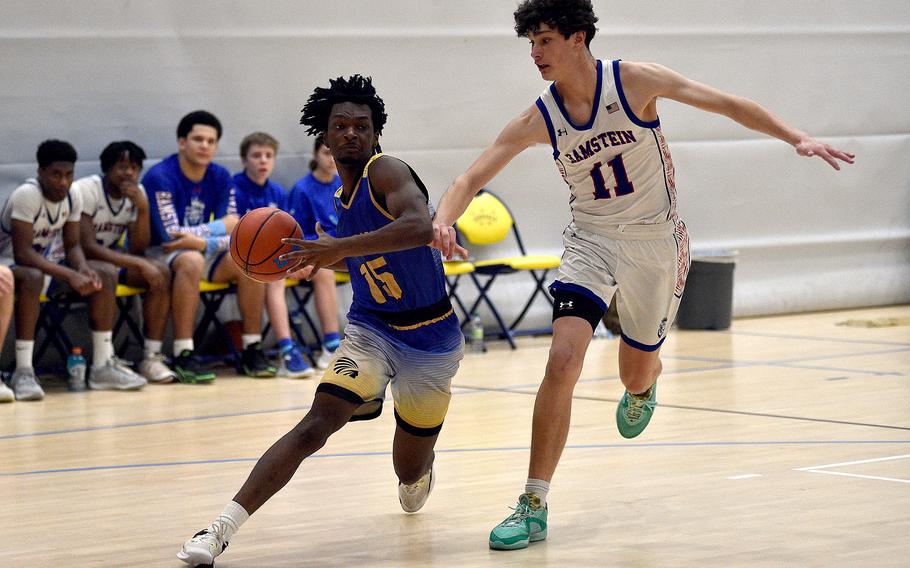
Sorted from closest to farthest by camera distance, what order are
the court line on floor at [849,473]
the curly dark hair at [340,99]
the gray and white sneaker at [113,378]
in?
the curly dark hair at [340,99], the court line on floor at [849,473], the gray and white sneaker at [113,378]

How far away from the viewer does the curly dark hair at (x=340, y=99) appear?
4.25 m

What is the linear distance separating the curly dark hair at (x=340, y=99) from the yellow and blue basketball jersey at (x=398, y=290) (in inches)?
9.5

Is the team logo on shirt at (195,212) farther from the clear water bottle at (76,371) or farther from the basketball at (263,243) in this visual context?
the basketball at (263,243)

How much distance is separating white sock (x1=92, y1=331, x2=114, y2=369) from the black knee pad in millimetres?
4620

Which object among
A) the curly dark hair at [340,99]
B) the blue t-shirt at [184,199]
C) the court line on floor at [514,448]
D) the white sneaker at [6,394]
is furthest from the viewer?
the blue t-shirt at [184,199]

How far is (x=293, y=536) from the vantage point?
4285 millimetres

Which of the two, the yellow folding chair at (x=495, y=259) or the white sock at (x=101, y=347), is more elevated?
the yellow folding chair at (x=495, y=259)

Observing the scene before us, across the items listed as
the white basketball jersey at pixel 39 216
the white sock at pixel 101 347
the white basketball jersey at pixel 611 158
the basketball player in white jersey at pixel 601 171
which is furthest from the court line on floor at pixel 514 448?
the white basketball jersey at pixel 39 216

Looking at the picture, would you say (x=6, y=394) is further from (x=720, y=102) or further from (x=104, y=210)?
(x=720, y=102)

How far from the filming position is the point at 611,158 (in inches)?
185

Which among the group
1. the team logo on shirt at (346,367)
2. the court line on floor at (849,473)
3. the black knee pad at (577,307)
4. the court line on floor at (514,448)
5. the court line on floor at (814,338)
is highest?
the black knee pad at (577,307)

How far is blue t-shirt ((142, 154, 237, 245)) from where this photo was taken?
8.74 meters

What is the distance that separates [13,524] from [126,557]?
747 mm

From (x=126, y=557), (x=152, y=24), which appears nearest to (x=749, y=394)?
(x=126, y=557)
